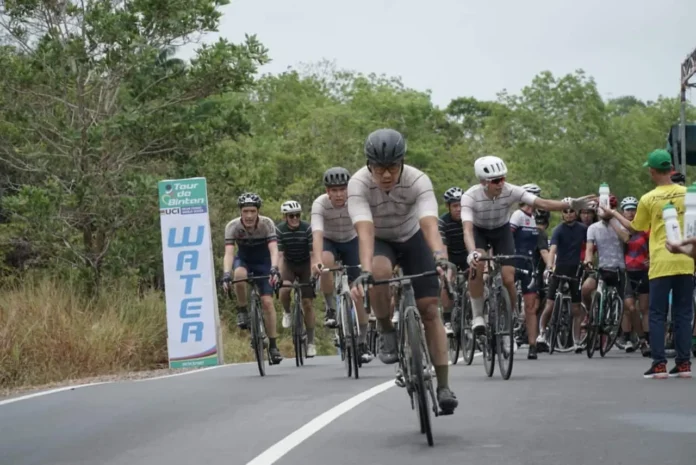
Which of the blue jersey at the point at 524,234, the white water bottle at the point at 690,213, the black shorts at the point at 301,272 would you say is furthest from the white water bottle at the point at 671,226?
the blue jersey at the point at 524,234

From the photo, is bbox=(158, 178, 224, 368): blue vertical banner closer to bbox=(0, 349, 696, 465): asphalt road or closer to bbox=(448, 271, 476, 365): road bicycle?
bbox=(448, 271, 476, 365): road bicycle

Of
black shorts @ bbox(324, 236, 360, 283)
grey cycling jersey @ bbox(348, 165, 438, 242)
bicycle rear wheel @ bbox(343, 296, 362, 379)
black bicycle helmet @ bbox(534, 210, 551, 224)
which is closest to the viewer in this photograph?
grey cycling jersey @ bbox(348, 165, 438, 242)

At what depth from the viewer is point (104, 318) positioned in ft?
71.8

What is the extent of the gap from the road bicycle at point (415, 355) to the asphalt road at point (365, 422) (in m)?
0.23

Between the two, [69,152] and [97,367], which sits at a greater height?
[69,152]

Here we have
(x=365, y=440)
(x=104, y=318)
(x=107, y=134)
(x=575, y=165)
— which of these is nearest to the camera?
(x=365, y=440)

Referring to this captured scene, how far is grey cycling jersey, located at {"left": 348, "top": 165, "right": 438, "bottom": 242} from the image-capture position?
405 inches

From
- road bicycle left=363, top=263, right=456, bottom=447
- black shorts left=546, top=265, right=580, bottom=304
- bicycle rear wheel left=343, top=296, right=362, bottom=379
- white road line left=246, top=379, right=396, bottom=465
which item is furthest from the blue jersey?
road bicycle left=363, top=263, right=456, bottom=447

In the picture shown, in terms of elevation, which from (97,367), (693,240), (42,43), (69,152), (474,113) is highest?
(474,113)

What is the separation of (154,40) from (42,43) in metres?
2.07

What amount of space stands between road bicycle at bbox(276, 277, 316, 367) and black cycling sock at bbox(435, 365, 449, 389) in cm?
828

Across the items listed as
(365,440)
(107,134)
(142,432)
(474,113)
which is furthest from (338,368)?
(474,113)

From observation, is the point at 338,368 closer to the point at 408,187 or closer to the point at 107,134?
the point at 408,187

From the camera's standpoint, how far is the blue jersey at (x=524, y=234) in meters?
21.1
